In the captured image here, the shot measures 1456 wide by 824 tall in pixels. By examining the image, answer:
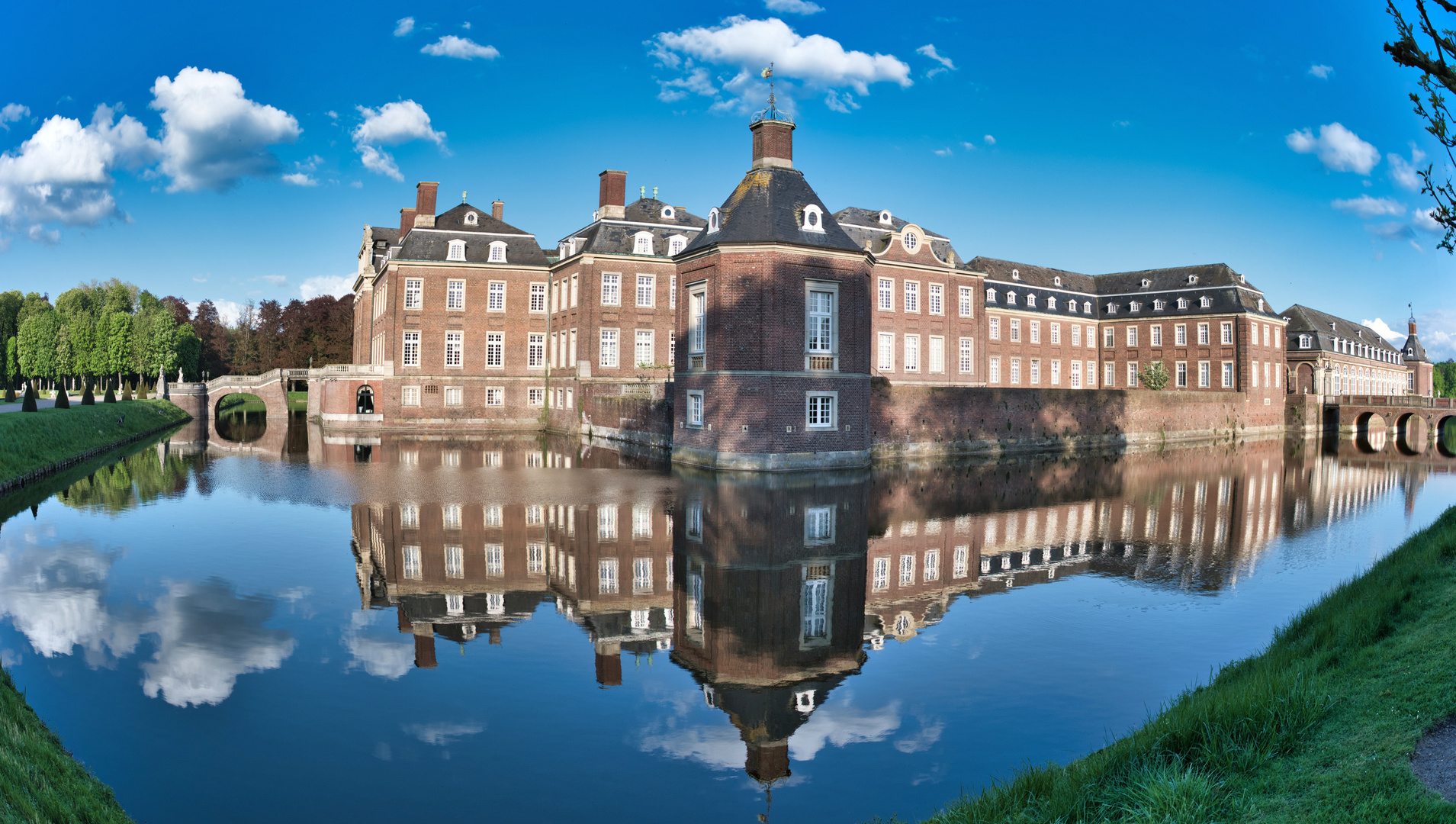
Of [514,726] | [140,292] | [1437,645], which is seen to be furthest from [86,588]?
[140,292]

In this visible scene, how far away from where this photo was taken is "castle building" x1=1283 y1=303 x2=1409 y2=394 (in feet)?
205

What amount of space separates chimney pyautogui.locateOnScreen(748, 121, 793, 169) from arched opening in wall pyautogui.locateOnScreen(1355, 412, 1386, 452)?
1387 inches

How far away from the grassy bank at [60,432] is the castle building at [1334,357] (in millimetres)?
70772

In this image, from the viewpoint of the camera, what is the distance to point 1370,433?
199 feet

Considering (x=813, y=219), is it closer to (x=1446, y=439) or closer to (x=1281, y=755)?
(x=1281, y=755)

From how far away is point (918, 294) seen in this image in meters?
44.7

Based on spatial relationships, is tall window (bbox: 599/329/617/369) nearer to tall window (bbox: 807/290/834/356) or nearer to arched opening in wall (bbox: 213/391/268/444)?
arched opening in wall (bbox: 213/391/268/444)

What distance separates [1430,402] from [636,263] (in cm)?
5027

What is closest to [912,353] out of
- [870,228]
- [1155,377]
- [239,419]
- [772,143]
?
[870,228]

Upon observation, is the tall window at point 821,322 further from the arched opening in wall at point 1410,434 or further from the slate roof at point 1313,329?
the slate roof at point 1313,329

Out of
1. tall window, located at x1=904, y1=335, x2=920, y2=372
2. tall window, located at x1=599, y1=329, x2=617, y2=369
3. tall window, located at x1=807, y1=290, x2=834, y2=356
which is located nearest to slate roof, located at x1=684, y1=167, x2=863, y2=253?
tall window, located at x1=807, y1=290, x2=834, y2=356

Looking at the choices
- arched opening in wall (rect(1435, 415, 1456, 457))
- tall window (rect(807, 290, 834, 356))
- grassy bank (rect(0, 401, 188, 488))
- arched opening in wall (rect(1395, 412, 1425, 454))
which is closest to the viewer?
grassy bank (rect(0, 401, 188, 488))

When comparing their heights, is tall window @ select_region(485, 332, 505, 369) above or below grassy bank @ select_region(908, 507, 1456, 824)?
above

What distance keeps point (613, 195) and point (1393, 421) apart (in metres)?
55.2
